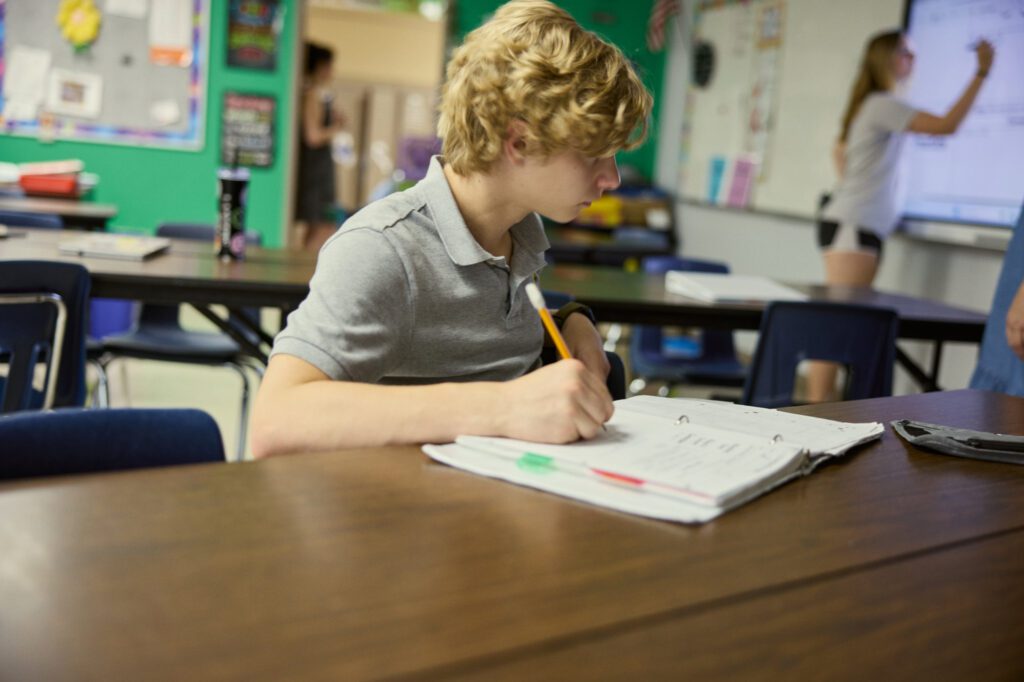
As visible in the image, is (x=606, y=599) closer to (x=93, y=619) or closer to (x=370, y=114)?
(x=93, y=619)

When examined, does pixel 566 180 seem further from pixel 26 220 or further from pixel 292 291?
pixel 26 220

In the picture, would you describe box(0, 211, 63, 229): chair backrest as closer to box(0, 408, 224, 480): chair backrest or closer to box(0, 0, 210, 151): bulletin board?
box(0, 408, 224, 480): chair backrest

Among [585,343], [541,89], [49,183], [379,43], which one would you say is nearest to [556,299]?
[585,343]

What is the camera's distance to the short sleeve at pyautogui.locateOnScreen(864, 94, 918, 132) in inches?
172

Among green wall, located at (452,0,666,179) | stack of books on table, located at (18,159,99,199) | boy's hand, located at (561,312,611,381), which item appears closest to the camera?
boy's hand, located at (561,312,611,381)

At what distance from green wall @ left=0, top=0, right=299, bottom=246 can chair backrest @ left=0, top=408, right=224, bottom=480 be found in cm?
556

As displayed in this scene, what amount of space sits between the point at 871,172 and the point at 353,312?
12.7 ft

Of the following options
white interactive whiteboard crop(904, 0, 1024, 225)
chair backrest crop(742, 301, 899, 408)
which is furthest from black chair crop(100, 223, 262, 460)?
white interactive whiteboard crop(904, 0, 1024, 225)

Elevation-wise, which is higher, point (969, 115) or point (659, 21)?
point (659, 21)

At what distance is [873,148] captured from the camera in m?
4.52

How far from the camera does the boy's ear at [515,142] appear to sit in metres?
1.26

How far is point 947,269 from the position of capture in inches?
181

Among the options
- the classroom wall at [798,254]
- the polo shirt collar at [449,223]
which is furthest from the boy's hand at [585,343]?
the classroom wall at [798,254]

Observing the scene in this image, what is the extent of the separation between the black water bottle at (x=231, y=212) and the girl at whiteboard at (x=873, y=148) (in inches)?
99.7
